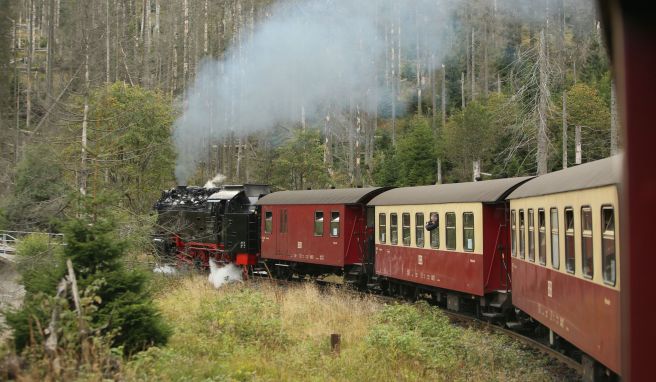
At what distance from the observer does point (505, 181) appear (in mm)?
15828

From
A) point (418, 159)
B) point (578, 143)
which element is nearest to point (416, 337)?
point (578, 143)

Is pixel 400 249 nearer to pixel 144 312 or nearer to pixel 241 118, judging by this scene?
pixel 144 312

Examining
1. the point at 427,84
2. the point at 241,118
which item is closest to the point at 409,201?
the point at 241,118

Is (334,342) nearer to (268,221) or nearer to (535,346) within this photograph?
(535,346)

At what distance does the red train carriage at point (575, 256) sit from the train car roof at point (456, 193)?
1.29 m

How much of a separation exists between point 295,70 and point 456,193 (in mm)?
30998

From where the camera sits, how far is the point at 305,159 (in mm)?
43812

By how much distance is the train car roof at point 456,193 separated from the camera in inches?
605

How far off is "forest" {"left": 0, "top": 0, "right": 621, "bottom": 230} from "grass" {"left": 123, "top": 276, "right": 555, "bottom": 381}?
248 inches

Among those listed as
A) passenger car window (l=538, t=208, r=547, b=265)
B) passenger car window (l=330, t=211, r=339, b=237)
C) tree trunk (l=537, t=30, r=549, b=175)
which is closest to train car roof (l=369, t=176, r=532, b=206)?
passenger car window (l=330, t=211, r=339, b=237)

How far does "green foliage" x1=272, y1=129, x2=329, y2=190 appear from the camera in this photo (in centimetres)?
4403

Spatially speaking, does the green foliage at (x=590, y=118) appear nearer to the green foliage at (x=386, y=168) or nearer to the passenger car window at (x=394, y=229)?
the green foliage at (x=386, y=168)

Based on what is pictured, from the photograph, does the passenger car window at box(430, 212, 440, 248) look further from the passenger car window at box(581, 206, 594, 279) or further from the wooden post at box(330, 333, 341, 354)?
the passenger car window at box(581, 206, 594, 279)

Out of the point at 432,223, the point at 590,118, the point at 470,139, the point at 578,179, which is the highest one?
the point at 590,118
